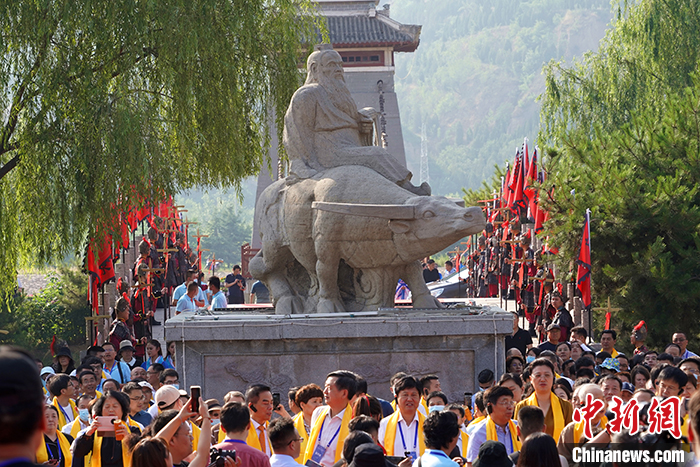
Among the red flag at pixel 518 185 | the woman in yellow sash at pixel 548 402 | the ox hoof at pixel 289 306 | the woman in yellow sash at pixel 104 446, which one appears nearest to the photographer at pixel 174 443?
the woman in yellow sash at pixel 104 446

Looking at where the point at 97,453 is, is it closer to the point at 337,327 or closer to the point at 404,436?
the point at 404,436

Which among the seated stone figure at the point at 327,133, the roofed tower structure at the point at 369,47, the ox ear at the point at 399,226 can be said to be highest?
the roofed tower structure at the point at 369,47

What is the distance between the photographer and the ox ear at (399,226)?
909 centimetres

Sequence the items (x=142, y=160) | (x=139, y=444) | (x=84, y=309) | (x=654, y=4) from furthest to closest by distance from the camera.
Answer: (x=84, y=309)
(x=654, y=4)
(x=142, y=160)
(x=139, y=444)

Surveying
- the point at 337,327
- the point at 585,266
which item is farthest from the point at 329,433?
the point at 585,266

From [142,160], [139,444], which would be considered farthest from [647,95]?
[139,444]

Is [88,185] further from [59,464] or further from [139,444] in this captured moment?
[139,444]

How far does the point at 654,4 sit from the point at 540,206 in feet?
20.6

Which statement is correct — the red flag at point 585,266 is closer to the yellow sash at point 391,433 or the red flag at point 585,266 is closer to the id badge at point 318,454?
the yellow sash at point 391,433

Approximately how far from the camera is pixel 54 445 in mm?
5156

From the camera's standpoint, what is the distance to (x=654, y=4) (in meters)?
18.6

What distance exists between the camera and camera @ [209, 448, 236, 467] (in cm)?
432

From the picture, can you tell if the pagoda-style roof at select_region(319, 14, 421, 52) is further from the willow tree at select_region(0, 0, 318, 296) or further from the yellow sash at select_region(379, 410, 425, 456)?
the yellow sash at select_region(379, 410, 425, 456)

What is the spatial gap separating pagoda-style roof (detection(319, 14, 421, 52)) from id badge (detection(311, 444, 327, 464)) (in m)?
30.2
